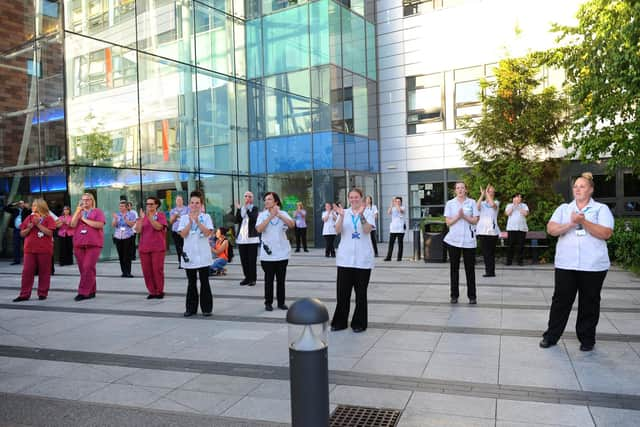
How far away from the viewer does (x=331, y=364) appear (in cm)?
502

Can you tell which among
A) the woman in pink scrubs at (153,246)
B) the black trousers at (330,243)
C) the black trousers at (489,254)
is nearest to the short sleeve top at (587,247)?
the black trousers at (489,254)

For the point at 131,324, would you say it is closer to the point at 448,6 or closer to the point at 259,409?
the point at 259,409

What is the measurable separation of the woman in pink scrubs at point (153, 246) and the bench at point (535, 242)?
8402 mm

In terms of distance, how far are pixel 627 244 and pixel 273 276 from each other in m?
8.40

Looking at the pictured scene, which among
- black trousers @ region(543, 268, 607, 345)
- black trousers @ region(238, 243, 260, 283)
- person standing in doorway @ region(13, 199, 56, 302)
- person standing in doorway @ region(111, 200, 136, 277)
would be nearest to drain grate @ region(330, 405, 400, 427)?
black trousers @ region(543, 268, 607, 345)

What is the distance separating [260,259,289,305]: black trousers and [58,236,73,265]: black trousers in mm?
10549

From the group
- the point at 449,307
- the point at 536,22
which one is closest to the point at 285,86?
the point at 536,22

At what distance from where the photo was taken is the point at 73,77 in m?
16.5

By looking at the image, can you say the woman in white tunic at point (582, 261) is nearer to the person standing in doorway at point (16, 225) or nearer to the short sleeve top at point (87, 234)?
the short sleeve top at point (87, 234)

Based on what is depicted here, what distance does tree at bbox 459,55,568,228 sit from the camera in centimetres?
1505

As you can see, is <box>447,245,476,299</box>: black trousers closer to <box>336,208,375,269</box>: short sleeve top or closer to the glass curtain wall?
<box>336,208,375,269</box>: short sleeve top

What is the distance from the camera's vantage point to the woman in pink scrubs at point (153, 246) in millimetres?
8953

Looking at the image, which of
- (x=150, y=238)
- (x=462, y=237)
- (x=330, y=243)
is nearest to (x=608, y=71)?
(x=462, y=237)

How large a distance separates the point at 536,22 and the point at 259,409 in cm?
2097
